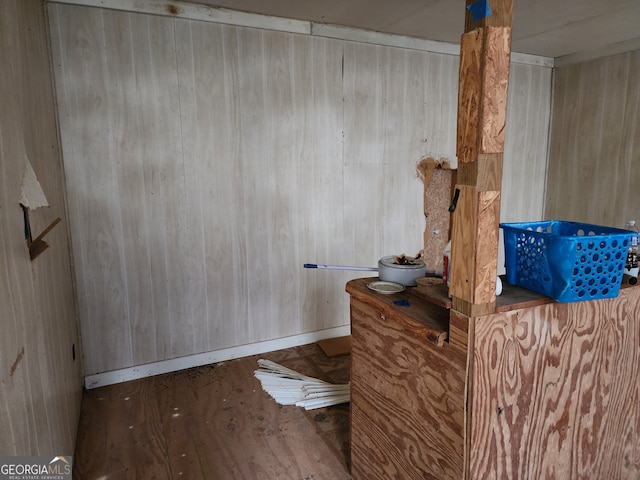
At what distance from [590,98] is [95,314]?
4.49 m

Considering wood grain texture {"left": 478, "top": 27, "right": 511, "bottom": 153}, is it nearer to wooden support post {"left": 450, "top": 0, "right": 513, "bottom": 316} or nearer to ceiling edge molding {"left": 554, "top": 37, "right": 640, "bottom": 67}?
wooden support post {"left": 450, "top": 0, "right": 513, "bottom": 316}

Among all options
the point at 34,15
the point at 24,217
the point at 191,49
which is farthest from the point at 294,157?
the point at 24,217

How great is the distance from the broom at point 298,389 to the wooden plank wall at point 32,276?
1.09 metres

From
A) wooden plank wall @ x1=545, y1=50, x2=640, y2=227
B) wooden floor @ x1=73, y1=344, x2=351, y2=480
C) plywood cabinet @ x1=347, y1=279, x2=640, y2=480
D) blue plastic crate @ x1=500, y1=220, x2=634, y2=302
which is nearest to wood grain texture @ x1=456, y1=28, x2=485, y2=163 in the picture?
blue plastic crate @ x1=500, y1=220, x2=634, y2=302

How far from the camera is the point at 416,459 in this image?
1375 mm

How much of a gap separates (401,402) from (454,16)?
2.63 meters

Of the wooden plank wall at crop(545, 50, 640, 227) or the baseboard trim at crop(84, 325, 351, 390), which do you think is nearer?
the baseboard trim at crop(84, 325, 351, 390)

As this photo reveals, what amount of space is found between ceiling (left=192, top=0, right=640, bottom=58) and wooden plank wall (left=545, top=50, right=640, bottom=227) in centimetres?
32

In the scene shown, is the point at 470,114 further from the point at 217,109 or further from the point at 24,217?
the point at 217,109

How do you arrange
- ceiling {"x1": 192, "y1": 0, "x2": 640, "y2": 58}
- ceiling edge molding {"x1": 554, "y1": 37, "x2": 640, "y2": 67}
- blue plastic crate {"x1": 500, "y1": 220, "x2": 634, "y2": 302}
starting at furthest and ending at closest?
ceiling edge molding {"x1": 554, "y1": 37, "x2": 640, "y2": 67}, ceiling {"x1": 192, "y1": 0, "x2": 640, "y2": 58}, blue plastic crate {"x1": 500, "y1": 220, "x2": 634, "y2": 302}

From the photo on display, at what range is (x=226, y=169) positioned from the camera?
278cm

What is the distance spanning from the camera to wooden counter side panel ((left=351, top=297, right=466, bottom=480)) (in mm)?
1216

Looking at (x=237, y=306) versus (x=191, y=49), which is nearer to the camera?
(x=191, y=49)

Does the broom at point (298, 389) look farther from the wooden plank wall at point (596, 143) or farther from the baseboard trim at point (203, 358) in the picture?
the wooden plank wall at point (596, 143)
